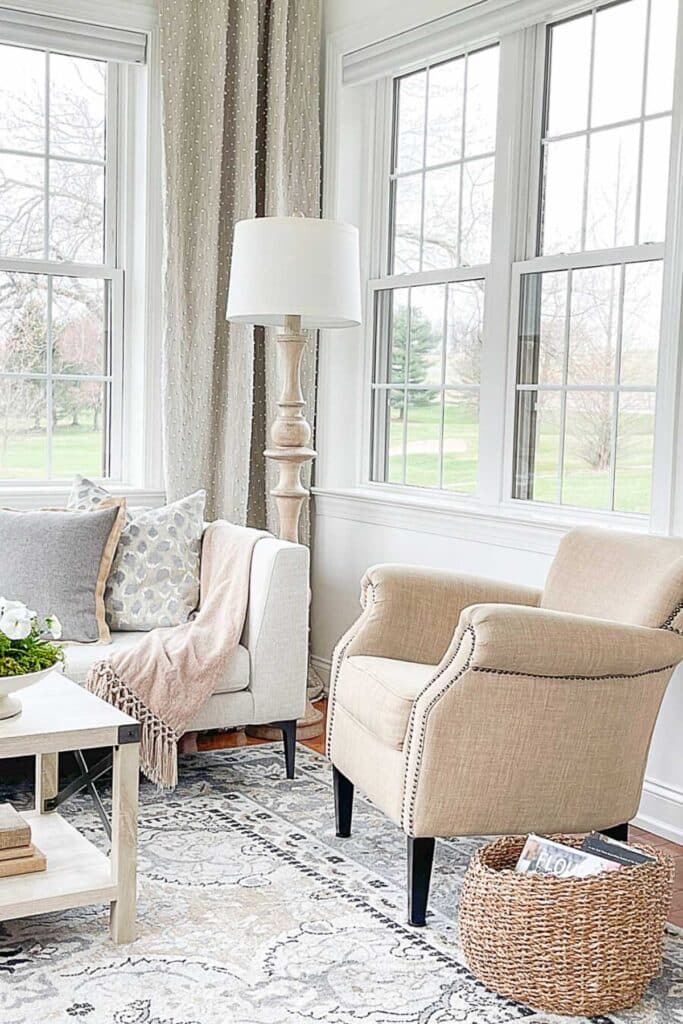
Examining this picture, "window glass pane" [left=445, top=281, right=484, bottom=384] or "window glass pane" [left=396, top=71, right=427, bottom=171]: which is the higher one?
"window glass pane" [left=396, top=71, right=427, bottom=171]

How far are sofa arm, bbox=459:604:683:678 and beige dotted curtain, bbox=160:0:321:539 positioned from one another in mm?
2107

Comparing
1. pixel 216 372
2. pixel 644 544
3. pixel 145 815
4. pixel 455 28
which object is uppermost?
pixel 455 28

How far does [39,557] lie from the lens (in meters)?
3.65

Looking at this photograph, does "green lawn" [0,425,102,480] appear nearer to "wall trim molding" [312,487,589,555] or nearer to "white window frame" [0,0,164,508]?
"white window frame" [0,0,164,508]

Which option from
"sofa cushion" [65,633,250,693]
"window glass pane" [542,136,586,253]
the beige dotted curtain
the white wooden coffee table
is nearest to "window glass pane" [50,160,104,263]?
the beige dotted curtain

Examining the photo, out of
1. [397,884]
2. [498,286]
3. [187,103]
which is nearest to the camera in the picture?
[397,884]

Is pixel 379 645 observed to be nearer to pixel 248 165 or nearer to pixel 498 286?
pixel 498 286

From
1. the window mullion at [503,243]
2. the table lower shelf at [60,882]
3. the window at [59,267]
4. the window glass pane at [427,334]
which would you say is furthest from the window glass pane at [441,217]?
the table lower shelf at [60,882]

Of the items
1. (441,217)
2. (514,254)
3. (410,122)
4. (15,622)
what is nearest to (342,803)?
(15,622)

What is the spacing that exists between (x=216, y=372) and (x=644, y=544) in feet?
6.89

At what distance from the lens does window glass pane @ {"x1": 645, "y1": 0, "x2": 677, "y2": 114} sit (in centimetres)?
347

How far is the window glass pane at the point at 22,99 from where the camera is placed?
4.36m

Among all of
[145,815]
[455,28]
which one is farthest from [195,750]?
[455,28]

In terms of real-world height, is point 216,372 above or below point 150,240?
below
